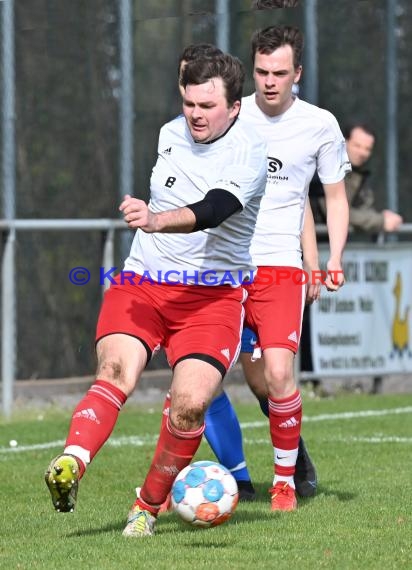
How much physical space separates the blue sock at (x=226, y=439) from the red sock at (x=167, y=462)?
111 centimetres

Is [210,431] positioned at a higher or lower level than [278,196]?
lower

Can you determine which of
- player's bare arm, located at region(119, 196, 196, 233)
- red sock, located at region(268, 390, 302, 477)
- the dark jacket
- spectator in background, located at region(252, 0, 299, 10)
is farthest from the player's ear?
the dark jacket

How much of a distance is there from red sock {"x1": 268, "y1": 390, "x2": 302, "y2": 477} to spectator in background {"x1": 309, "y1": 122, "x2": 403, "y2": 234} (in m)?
5.16

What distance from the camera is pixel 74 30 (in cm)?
1259

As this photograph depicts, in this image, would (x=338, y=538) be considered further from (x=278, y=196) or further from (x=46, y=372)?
(x=46, y=372)

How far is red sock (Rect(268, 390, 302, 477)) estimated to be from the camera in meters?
7.15

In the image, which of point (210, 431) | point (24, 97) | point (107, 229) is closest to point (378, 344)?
point (107, 229)

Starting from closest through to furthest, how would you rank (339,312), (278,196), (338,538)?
(338,538), (278,196), (339,312)

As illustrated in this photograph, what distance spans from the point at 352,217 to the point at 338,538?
7.11 meters

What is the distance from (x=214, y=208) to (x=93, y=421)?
0.98 meters

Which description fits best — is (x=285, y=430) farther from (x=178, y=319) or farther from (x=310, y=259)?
(x=178, y=319)

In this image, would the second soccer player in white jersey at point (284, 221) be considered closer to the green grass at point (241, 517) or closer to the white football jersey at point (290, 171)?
the white football jersey at point (290, 171)

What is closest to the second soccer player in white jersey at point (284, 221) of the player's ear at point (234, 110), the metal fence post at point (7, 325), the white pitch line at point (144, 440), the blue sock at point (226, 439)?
the blue sock at point (226, 439)

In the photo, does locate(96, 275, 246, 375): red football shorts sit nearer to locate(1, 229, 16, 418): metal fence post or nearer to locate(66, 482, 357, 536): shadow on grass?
locate(66, 482, 357, 536): shadow on grass
